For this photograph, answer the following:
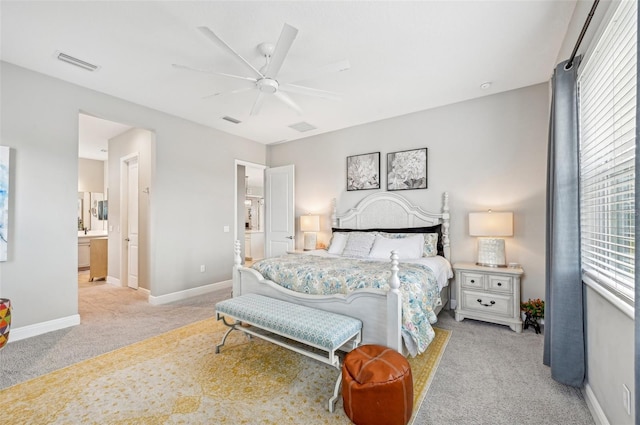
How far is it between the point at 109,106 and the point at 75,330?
2.66 metres

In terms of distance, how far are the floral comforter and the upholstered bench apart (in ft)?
0.80

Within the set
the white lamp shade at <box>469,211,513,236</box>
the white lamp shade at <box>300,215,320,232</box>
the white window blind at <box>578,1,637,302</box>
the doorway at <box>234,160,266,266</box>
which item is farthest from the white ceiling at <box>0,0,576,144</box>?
the doorway at <box>234,160,266,266</box>

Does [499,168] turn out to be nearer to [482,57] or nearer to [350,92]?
[482,57]

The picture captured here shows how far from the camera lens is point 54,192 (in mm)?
3162

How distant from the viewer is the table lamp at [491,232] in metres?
3.23

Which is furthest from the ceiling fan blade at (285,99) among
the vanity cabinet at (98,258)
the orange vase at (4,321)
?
the vanity cabinet at (98,258)

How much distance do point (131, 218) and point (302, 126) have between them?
11.2 ft

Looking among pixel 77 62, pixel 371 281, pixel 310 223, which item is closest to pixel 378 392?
pixel 371 281

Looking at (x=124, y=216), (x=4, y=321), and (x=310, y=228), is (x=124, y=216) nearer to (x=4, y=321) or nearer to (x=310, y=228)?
(x=4, y=321)

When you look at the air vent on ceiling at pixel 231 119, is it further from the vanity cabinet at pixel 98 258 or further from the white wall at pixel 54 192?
the vanity cabinet at pixel 98 258

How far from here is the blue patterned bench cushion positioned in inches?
76.7

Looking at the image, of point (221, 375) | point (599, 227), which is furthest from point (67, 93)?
point (599, 227)

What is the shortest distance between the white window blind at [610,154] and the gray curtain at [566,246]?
75 mm

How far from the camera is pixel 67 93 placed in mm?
3266
